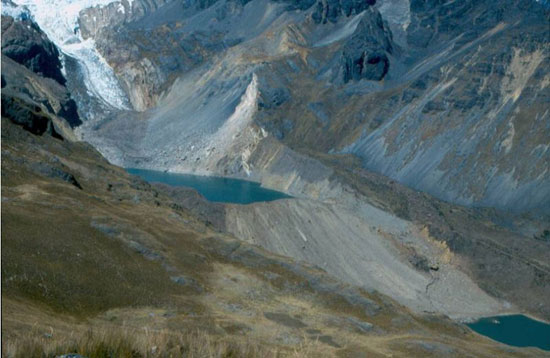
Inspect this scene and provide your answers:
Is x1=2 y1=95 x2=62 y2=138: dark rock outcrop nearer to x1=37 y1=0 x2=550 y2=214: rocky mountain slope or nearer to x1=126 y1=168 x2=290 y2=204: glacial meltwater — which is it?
x1=126 y1=168 x2=290 y2=204: glacial meltwater

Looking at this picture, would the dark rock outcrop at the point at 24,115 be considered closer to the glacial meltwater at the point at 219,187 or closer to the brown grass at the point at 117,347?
the brown grass at the point at 117,347

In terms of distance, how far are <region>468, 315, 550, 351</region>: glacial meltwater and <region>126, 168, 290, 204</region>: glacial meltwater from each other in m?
64.7

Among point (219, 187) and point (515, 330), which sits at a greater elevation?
point (219, 187)

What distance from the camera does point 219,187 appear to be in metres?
152

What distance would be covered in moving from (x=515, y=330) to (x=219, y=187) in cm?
8997

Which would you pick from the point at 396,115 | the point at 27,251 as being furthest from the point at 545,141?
the point at 27,251

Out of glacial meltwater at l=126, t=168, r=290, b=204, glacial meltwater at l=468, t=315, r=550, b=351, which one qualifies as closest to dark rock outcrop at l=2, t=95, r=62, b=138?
glacial meltwater at l=468, t=315, r=550, b=351

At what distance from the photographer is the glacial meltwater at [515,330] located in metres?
68.8

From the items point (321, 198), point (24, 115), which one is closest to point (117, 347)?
point (24, 115)

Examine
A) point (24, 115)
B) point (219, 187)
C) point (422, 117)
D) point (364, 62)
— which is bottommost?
point (219, 187)

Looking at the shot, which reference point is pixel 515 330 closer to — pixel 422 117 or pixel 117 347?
pixel 117 347

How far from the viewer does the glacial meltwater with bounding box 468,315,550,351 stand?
226 ft

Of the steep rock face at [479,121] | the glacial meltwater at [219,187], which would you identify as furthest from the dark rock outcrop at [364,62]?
the glacial meltwater at [219,187]

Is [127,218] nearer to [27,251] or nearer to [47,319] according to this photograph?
[27,251]
